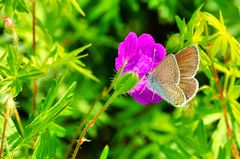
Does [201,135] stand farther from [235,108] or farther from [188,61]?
[188,61]

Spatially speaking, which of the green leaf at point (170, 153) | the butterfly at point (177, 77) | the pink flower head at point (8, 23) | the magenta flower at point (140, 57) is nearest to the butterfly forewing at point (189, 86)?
the butterfly at point (177, 77)

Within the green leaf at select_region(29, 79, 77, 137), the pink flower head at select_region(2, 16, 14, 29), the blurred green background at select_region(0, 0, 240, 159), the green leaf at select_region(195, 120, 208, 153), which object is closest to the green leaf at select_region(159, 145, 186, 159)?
the green leaf at select_region(195, 120, 208, 153)

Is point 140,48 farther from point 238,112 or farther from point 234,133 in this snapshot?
point 234,133

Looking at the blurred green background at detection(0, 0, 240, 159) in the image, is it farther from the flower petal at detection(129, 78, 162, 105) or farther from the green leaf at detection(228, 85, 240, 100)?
the flower petal at detection(129, 78, 162, 105)

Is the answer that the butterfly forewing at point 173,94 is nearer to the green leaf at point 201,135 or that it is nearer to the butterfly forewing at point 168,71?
the butterfly forewing at point 168,71

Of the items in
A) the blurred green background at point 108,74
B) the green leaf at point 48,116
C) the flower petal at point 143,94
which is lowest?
the blurred green background at point 108,74

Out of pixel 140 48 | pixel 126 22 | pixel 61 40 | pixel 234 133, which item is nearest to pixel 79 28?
pixel 61 40

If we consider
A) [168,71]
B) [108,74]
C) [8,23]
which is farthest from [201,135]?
[108,74]
